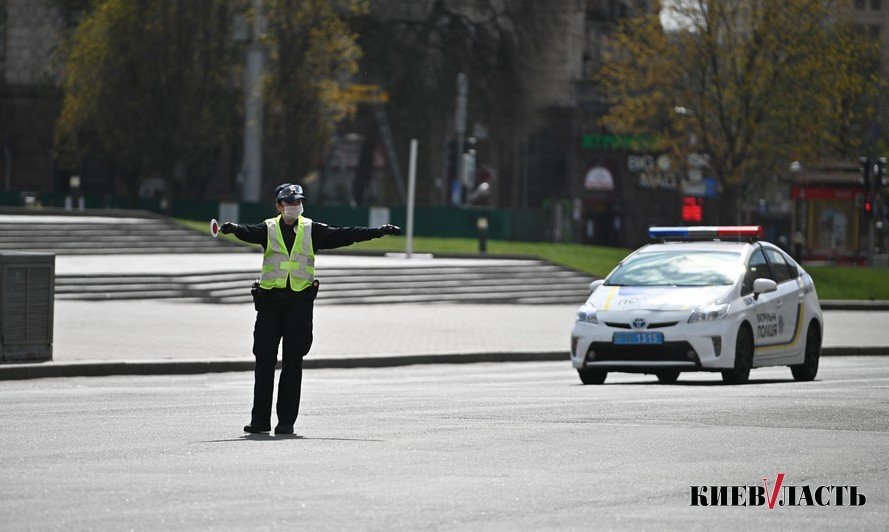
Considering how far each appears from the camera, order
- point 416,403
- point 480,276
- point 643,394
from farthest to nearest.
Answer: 1. point 480,276
2. point 643,394
3. point 416,403

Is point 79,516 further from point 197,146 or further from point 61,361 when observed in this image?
point 197,146

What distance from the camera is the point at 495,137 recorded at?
64562mm

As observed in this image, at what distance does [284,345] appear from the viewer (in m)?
11.9

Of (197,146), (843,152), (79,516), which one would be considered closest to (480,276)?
(843,152)

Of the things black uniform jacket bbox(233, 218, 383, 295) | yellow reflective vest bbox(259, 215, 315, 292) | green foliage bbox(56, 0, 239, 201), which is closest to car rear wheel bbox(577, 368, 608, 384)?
black uniform jacket bbox(233, 218, 383, 295)

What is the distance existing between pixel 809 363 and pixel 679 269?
1.80 meters

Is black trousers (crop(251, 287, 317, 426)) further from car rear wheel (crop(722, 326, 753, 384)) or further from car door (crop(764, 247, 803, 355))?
car door (crop(764, 247, 803, 355))

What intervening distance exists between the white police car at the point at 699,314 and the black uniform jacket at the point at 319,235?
5.00m

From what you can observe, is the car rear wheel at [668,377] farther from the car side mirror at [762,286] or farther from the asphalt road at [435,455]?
the asphalt road at [435,455]

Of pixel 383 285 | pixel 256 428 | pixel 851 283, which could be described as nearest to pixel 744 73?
pixel 851 283

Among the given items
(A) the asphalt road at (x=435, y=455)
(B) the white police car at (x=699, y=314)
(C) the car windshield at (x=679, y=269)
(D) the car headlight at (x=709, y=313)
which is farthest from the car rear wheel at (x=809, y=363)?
(D) the car headlight at (x=709, y=313)

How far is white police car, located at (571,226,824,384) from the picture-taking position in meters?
16.4

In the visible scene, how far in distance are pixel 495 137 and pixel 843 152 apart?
16.2m

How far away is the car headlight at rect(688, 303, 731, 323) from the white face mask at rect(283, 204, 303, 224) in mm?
5569
